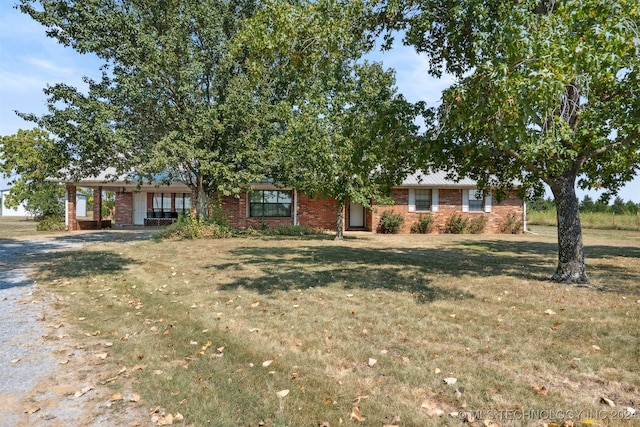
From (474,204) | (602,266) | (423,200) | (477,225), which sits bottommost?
(602,266)

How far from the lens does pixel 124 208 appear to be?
86.2 feet

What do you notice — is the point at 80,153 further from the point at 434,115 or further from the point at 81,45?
the point at 434,115

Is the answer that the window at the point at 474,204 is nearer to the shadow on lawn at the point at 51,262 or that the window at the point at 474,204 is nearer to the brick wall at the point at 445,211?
the brick wall at the point at 445,211

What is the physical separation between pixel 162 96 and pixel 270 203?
30.5 ft

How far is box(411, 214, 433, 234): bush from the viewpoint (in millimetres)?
22250

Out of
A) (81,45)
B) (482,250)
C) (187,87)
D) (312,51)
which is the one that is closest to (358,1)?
(312,51)

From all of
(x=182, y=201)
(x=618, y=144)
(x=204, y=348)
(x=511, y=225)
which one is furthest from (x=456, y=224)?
(x=204, y=348)

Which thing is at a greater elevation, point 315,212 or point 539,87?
point 539,87

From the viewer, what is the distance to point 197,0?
15.3 meters

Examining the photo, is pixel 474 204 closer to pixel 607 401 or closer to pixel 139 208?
pixel 607 401

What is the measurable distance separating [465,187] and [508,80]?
1885 centimetres

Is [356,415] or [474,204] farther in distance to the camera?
[474,204]

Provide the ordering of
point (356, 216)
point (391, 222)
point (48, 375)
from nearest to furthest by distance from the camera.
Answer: point (48, 375), point (391, 222), point (356, 216)

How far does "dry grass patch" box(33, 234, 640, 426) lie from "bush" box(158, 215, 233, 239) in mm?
7183
